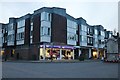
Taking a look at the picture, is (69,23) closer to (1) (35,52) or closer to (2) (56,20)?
(2) (56,20)

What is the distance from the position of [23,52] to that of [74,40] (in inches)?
536

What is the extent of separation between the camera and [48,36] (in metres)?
48.5

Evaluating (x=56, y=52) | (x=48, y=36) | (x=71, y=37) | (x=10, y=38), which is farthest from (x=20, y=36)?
(x=71, y=37)

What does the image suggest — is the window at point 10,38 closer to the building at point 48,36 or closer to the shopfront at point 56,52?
the building at point 48,36

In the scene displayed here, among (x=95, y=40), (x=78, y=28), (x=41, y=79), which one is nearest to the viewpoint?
(x=41, y=79)

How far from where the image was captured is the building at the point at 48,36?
4869 cm

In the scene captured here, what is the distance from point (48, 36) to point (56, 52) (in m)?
4.93

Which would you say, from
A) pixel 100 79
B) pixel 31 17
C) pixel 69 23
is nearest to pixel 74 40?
pixel 69 23

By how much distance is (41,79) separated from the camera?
521 inches

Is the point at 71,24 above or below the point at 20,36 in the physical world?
above

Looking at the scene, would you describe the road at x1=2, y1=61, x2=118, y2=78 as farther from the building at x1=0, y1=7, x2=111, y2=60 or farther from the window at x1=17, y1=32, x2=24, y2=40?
the window at x1=17, y1=32, x2=24, y2=40

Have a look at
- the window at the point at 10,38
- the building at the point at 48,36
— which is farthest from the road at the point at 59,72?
the window at the point at 10,38

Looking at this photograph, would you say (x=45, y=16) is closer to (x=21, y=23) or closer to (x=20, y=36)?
(x=21, y=23)

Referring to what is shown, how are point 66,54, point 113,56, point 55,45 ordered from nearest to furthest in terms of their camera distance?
point 113,56 → point 55,45 → point 66,54
